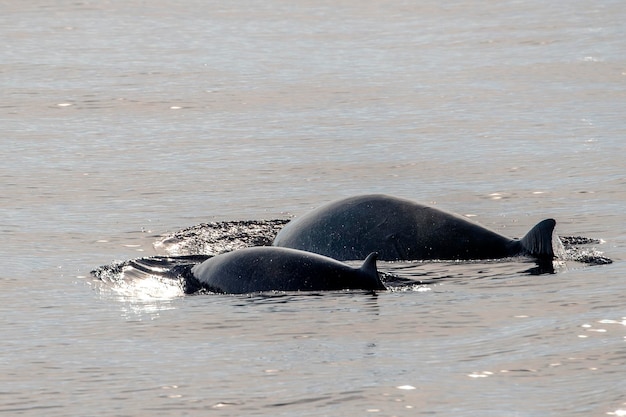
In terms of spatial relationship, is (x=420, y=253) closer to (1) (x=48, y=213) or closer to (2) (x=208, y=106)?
(1) (x=48, y=213)

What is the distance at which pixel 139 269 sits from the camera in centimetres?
1180

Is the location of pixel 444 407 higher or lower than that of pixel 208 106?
lower

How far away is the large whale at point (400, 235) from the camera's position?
1191 centimetres

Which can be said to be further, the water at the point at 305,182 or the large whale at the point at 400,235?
the large whale at the point at 400,235

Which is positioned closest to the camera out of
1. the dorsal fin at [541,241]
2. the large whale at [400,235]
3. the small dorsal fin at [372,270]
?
the small dorsal fin at [372,270]

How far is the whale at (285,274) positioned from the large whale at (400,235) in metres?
1.20

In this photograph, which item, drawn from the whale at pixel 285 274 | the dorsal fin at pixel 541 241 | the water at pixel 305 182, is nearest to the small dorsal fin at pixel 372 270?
the whale at pixel 285 274

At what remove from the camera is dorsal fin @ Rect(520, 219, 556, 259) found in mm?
11742

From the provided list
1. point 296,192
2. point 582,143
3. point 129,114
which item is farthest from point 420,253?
point 129,114

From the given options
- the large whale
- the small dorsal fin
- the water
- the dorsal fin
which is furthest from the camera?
the large whale

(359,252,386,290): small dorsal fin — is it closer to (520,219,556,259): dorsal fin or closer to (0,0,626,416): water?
(0,0,626,416): water

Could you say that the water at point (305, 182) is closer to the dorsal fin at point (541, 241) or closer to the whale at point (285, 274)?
the whale at point (285, 274)

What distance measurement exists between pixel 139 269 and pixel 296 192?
150 inches

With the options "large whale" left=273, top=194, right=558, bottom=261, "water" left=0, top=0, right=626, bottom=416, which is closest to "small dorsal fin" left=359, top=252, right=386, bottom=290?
"water" left=0, top=0, right=626, bottom=416
